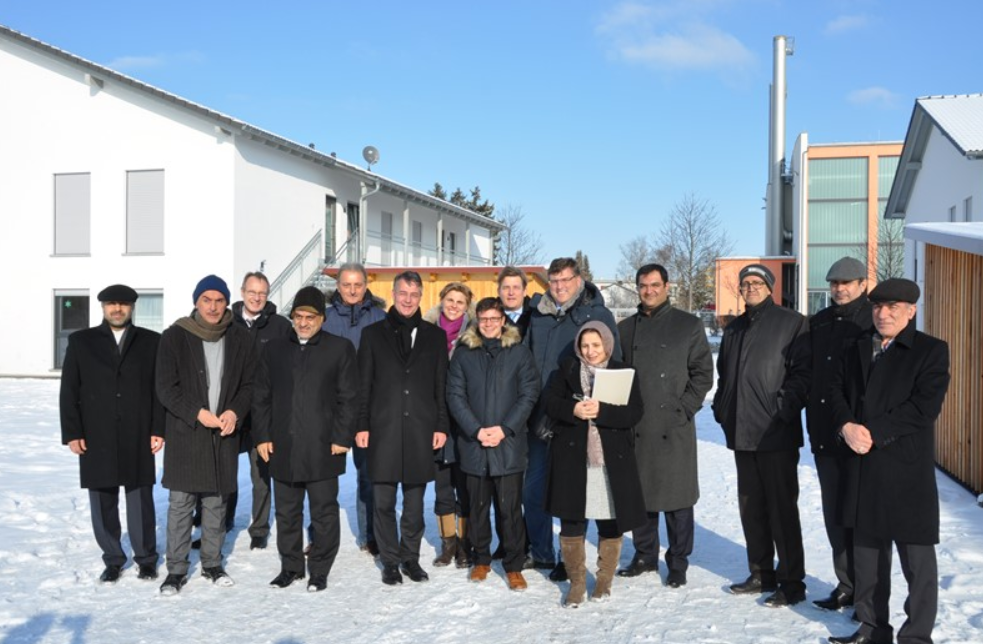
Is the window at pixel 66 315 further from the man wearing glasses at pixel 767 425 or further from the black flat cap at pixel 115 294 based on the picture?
the man wearing glasses at pixel 767 425

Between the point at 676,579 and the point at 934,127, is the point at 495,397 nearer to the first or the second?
the point at 676,579

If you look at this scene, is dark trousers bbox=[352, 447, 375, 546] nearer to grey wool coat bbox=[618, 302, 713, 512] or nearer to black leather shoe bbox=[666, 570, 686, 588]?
grey wool coat bbox=[618, 302, 713, 512]

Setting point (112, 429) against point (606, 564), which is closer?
point (606, 564)

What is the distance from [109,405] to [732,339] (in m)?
4.23

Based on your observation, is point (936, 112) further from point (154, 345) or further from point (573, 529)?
point (154, 345)

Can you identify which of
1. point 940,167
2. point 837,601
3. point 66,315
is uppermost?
point 940,167

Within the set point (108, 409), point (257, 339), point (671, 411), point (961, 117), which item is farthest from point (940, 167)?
point (108, 409)

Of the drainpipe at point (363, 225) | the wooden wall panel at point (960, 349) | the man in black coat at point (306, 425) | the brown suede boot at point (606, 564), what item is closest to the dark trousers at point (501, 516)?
the brown suede boot at point (606, 564)

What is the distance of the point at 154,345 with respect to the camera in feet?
19.5

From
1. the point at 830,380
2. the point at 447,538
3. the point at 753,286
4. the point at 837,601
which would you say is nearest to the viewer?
the point at 830,380

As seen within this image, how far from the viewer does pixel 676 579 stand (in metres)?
5.53

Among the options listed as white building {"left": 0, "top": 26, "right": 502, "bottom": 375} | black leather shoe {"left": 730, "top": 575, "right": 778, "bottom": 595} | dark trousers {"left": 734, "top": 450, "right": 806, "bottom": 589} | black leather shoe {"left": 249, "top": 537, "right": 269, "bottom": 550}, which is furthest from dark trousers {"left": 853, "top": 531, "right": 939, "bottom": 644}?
white building {"left": 0, "top": 26, "right": 502, "bottom": 375}

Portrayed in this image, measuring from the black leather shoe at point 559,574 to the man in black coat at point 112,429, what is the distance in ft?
9.00

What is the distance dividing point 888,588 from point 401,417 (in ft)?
10.3
